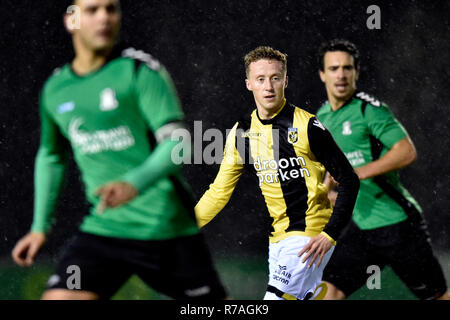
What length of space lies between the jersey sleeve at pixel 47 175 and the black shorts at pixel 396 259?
2636 millimetres

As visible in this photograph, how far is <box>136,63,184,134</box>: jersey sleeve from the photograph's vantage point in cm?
307

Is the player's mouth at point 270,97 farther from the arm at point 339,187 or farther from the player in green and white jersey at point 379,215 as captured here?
the player in green and white jersey at point 379,215

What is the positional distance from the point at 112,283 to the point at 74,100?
0.84 m

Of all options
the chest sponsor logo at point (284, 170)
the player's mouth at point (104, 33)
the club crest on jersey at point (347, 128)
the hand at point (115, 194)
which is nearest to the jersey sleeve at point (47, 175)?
the player's mouth at point (104, 33)

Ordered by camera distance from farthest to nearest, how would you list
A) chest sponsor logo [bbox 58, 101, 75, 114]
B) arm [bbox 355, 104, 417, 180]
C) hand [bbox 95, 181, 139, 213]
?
arm [bbox 355, 104, 417, 180] → chest sponsor logo [bbox 58, 101, 75, 114] → hand [bbox 95, 181, 139, 213]

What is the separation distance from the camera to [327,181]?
5.42 m

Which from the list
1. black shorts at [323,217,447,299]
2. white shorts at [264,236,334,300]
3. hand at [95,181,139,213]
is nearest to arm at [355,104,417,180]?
black shorts at [323,217,447,299]

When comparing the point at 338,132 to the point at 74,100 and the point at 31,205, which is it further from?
the point at 31,205

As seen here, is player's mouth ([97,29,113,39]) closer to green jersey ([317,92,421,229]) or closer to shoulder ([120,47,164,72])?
shoulder ([120,47,164,72])

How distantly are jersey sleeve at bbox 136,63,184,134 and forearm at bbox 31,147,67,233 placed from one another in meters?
0.57

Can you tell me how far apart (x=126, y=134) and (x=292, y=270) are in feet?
5.50

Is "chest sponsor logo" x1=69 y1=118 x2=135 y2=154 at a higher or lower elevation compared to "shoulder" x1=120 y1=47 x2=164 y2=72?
lower

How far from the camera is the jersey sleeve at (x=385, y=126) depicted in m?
5.25

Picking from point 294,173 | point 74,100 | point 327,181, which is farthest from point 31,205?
point 74,100
